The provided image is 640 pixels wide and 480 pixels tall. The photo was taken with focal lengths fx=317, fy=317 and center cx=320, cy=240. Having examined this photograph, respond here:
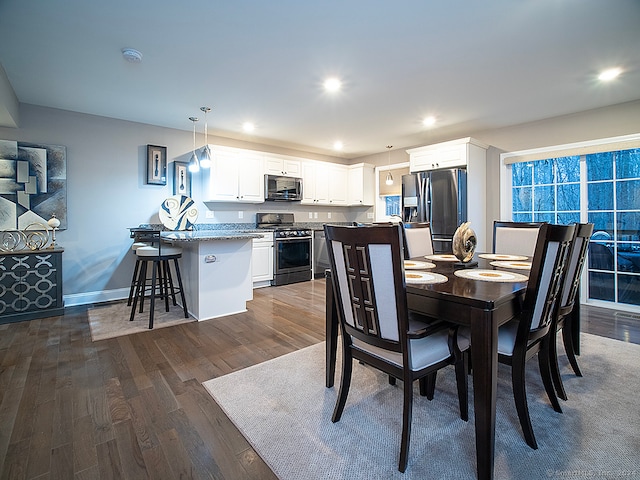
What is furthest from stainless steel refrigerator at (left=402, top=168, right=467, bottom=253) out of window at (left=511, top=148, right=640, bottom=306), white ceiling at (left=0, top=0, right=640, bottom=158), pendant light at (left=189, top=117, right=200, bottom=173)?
pendant light at (left=189, top=117, right=200, bottom=173)

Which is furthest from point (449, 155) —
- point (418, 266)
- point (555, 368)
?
point (555, 368)

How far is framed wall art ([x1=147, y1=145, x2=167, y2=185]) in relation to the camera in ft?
14.3

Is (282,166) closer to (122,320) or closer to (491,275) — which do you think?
(122,320)

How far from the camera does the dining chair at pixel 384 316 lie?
4.25 ft

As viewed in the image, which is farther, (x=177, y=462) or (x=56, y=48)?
(x=56, y=48)

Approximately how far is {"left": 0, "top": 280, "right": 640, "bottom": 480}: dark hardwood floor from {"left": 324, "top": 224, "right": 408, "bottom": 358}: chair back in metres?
0.75

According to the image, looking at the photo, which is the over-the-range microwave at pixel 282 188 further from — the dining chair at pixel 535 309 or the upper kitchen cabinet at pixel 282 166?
the dining chair at pixel 535 309

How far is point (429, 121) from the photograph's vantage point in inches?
169

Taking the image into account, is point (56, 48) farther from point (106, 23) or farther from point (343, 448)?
point (343, 448)

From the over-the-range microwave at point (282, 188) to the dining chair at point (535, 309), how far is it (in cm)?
420

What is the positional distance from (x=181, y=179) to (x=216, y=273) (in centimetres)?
199

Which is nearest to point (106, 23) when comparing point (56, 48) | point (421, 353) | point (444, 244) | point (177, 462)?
point (56, 48)

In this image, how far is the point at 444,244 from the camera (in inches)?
182

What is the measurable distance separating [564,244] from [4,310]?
4.73 metres
